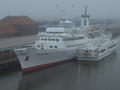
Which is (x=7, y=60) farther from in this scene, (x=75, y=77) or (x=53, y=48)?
(x=75, y=77)

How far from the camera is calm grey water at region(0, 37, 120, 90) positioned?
36.8 ft

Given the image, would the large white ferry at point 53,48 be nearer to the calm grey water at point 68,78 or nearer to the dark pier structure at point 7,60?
the calm grey water at point 68,78

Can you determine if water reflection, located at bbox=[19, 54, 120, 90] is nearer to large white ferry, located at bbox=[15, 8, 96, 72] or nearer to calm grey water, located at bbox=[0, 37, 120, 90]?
calm grey water, located at bbox=[0, 37, 120, 90]

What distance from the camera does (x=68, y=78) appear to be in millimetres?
12516

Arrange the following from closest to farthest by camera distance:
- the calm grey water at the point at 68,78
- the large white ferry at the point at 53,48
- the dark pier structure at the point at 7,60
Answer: the calm grey water at the point at 68,78
the large white ferry at the point at 53,48
the dark pier structure at the point at 7,60

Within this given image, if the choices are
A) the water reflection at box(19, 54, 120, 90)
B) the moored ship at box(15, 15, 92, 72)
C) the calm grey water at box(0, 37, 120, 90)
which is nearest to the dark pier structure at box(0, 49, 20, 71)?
the calm grey water at box(0, 37, 120, 90)

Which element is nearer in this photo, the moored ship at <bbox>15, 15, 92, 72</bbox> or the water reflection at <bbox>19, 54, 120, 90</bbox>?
the water reflection at <bbox>19, 54, 120, 90</bbox>

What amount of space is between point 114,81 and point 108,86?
101 centimetres

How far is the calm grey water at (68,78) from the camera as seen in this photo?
11.2 metres

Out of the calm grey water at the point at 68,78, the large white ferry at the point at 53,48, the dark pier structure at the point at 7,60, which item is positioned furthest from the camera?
the dark pier structure at the point at 7,60

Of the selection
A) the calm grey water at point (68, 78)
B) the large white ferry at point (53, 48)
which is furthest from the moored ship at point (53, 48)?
the calm grey water at point (68, 78)

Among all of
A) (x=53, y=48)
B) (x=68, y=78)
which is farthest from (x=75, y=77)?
(x=53, y=48)

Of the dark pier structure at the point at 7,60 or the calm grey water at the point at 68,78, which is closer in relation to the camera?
the calm grey water at the point at 68,78

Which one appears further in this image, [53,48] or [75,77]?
[53,48]
